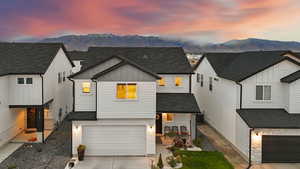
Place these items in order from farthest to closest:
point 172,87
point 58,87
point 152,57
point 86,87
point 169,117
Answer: point 58,87 → point 152,57 → point 172,87 → point 169,117 → point 86,87

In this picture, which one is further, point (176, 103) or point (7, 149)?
point (176, 103)

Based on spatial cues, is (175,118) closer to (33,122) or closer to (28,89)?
(28,89)

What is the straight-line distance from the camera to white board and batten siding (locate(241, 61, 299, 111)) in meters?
18.2

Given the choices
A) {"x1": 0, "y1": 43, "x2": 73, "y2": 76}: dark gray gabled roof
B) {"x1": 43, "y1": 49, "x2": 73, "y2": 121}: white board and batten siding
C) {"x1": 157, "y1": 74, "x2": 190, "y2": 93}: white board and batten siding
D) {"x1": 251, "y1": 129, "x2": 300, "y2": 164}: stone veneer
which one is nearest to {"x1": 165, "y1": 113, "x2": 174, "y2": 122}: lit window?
{"x1": 157, "y1": 74, "x2": 190, "y2": 93}: white board and batten siding

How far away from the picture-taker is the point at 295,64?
1812 centimetres

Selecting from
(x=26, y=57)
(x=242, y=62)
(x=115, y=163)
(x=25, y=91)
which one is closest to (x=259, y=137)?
(x=242, y=62)

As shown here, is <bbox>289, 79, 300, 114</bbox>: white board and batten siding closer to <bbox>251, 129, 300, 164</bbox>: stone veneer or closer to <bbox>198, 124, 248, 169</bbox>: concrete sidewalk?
<bbox>251, 129, 300, 164</bbox>: stone veneer

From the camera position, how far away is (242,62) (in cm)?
2255

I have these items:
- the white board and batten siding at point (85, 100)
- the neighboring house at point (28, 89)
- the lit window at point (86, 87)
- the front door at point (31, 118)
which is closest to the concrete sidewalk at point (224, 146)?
the white board and batten siding at point (85, 100)

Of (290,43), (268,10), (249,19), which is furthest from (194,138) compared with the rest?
(290,43)

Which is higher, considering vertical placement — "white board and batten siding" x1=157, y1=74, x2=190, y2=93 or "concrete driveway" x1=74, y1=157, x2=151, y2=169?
"white board and batten siding" x1=157, y1=74, x2=190, y2=93

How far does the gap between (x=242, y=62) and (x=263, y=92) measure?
15.7 feet

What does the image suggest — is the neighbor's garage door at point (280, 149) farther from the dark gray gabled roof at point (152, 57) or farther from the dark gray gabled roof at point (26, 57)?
the dark gray gabled roof at point (26, 57)

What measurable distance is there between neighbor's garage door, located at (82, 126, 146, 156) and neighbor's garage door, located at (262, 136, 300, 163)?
769 centimetres
